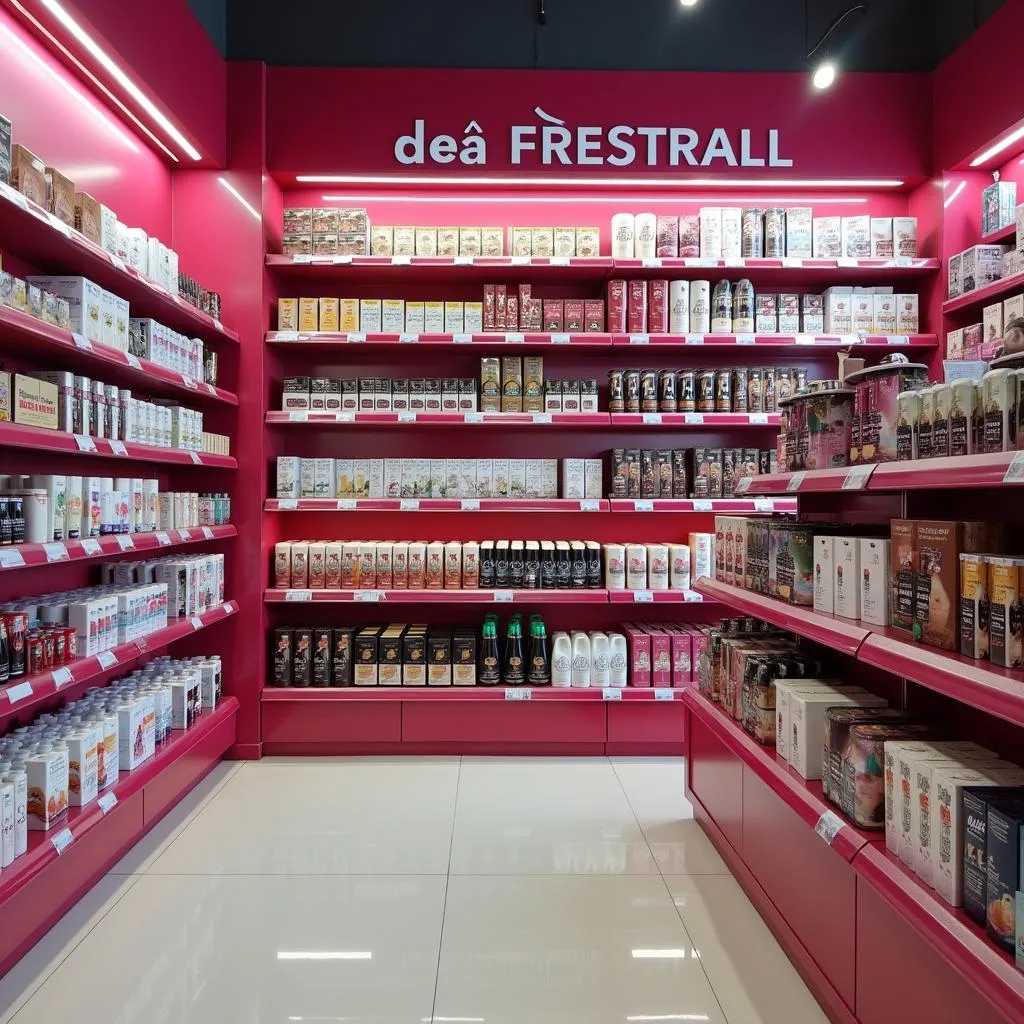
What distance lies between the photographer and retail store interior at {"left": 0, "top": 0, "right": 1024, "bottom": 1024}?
Answer: 6.59ft

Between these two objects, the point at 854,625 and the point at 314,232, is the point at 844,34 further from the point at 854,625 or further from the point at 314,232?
the point at 854,625

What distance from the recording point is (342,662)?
13.3 ft

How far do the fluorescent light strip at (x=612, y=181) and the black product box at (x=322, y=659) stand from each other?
8.42ft

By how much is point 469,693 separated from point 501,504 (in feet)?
3.47

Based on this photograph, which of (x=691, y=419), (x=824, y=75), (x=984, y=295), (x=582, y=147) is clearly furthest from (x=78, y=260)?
(x=984, y=295)

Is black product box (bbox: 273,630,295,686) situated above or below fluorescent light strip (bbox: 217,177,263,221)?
below

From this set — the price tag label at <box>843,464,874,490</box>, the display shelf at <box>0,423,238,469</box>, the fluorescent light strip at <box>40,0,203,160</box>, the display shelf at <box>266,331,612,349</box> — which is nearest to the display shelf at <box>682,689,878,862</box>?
the price tag label at <box>843,464,874,490</box>

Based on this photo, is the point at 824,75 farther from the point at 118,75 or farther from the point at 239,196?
the point at 118,75

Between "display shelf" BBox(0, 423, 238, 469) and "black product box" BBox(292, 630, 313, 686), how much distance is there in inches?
42.8

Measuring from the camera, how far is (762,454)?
4137mm

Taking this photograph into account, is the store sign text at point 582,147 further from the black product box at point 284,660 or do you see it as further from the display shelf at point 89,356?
the black product box at point 284,660

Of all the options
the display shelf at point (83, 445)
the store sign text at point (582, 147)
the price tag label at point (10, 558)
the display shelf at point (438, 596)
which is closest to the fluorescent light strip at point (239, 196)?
the store sign text at point (582, 147)

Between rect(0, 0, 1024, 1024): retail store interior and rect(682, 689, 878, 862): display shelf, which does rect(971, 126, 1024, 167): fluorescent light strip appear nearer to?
rect(0, 0, 1024, 1024): retail store interior

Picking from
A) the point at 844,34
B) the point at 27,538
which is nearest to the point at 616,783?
the point at 27,538
